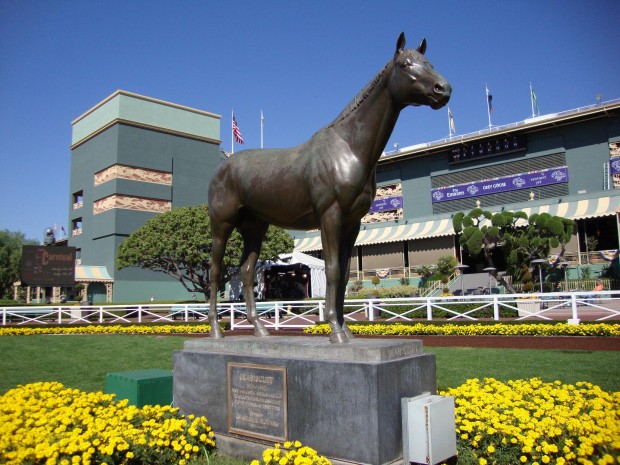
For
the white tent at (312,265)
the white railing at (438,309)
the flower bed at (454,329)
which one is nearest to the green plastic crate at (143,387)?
the white railing at (438,309)

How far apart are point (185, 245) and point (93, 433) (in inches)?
1032

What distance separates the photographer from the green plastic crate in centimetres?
608

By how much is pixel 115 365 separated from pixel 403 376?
353 inches

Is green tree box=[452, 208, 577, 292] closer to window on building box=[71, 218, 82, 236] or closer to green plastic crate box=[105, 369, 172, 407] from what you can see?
green plastic crate box=[105, 369, 172, 407]

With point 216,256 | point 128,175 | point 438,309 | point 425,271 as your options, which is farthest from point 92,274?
point 216,256

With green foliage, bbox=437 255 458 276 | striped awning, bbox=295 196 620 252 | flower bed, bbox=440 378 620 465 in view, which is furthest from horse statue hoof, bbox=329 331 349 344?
green foliage, bbox=437 255 458 276

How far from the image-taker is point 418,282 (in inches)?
1399

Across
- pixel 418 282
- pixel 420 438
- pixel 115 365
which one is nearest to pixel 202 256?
pixel 418 282

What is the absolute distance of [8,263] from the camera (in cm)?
5572

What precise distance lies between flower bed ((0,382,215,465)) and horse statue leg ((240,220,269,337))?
1.36 metres

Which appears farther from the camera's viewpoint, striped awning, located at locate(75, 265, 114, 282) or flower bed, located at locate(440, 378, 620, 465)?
striped awning, located at locate(75, 265, 114, 282)

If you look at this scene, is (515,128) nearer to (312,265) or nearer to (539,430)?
(312,265)

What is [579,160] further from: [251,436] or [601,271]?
[251,436]

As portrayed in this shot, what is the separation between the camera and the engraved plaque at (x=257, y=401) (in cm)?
469
